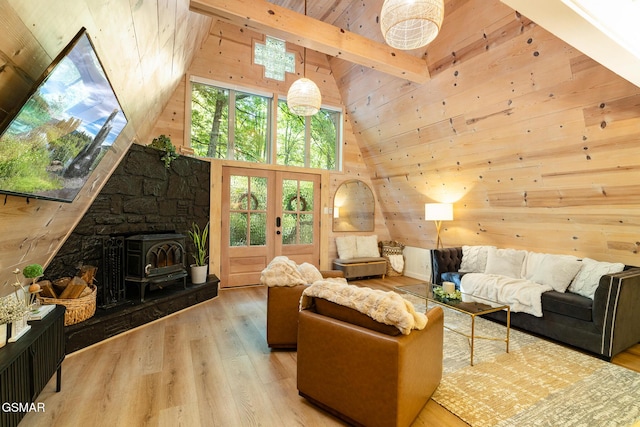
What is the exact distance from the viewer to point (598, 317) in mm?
2611

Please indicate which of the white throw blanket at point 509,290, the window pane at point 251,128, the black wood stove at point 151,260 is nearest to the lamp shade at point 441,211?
Result: the white throw blanket at point 509,290

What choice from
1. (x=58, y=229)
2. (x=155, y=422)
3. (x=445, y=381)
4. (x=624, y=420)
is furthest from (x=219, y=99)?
(x=624, y=420)

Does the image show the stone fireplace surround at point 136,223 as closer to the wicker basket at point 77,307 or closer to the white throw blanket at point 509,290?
the wicker basket at point 77,307

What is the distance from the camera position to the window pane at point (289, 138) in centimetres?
525

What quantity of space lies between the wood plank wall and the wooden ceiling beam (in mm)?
388

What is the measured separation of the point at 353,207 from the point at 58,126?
16.2ft

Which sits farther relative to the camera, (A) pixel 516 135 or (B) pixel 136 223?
(B) pixel 136 223

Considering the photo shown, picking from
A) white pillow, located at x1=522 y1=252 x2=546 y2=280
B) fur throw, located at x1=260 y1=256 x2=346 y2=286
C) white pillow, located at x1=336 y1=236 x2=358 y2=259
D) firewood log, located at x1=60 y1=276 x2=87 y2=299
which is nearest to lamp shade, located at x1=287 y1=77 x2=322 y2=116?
fur throw, located at x1=260 y1=256 x2=346 y2=286

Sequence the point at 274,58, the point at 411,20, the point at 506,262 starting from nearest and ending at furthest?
the point at 411,20 → the point at 506,262 → the point at 274,58

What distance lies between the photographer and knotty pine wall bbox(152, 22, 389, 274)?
4422mm

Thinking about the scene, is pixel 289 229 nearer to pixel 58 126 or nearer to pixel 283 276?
pixel 283 276

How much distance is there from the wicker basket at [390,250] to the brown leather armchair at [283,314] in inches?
137

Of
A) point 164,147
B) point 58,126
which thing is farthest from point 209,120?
point 58,126

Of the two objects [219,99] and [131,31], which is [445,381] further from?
[219,99]
